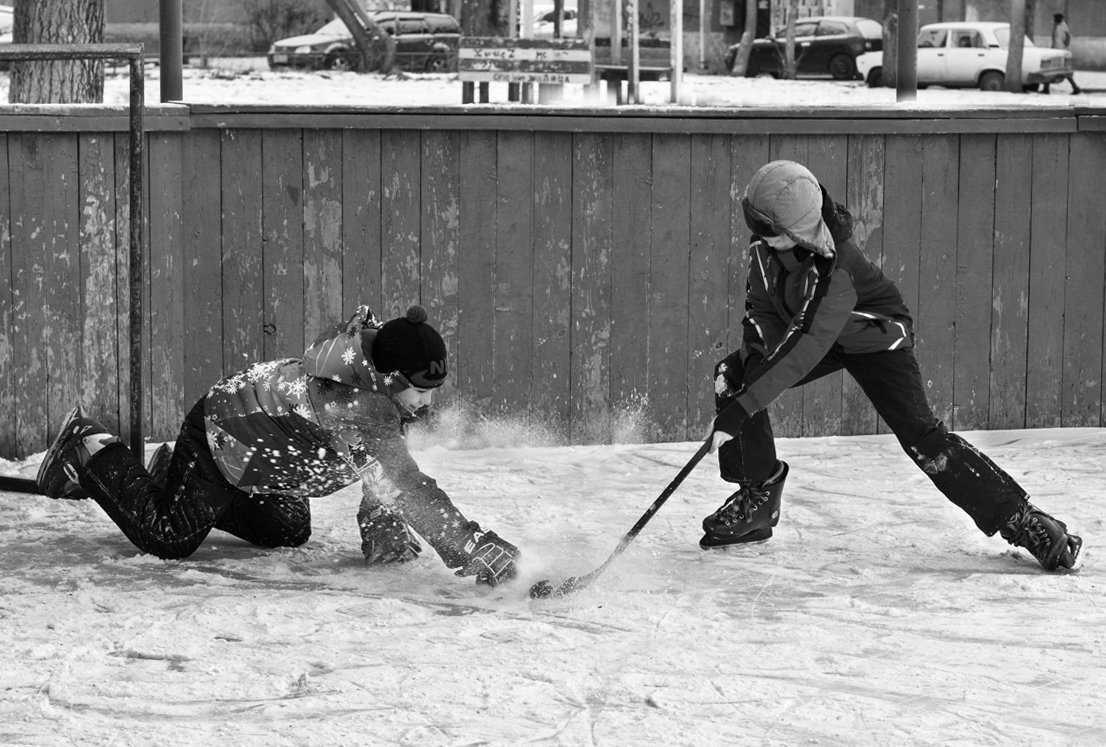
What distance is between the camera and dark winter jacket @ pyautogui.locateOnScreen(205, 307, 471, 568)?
430 cm

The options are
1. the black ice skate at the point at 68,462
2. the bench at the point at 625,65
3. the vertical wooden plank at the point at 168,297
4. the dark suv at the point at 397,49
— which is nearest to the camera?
the black ice skate at the point at 68,462

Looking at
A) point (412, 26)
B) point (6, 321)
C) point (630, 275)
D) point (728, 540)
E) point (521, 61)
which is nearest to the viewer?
point (728, 540)

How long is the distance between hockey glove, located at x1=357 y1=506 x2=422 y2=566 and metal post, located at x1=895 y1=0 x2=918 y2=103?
3.56 metres

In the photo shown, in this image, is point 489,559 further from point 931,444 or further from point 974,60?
point 974,60

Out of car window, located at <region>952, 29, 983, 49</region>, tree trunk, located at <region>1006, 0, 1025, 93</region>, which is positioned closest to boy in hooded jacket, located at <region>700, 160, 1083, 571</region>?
tree trunk, located at <region>1006, 0, 1025, 93</region>

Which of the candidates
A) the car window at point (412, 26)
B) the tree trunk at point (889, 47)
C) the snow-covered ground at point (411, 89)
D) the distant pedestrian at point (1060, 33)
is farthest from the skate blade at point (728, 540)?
the distant pedestrian at point (1060, 33)

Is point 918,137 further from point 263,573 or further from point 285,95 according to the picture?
point 285,95

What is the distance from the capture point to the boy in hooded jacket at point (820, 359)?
4.57m

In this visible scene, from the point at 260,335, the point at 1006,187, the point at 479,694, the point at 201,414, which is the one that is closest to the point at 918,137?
the point at 1006,187

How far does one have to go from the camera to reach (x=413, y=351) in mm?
4195

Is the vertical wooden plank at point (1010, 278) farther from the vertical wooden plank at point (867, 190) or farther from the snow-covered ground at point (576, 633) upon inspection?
the snow-covered ground at point (576, 633)

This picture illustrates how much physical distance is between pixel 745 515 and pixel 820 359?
2.37ft

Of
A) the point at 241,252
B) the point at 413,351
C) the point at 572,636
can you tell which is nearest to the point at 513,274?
the point at 241,252

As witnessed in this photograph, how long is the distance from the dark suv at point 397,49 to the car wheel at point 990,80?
7904 mm
